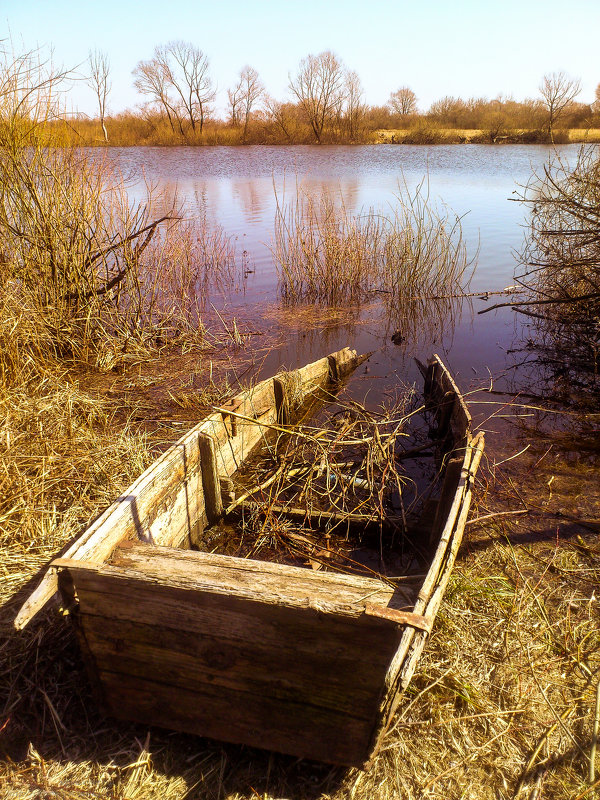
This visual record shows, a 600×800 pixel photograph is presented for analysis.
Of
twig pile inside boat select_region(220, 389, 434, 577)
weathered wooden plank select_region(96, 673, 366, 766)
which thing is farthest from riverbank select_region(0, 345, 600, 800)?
twig pile inside boat select_region(220, 389, 434, 577)

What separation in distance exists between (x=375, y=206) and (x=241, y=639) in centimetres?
1392

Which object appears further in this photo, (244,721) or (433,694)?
(433,694)

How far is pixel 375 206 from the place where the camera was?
47.2 feet

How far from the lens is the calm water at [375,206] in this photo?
7.96 m

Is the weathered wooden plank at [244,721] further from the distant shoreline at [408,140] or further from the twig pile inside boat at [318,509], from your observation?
the distant shoreline at [408,140]

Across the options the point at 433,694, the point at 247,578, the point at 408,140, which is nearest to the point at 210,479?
the point at 247,578

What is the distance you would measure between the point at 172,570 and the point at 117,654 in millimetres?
403

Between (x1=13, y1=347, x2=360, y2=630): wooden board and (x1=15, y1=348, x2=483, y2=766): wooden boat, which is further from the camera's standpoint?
(x1=13, y1=347, x2=360, y2=630): wooden board

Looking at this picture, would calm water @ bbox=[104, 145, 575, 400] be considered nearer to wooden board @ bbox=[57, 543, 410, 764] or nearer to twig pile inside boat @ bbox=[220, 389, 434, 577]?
twig pile inside boat @ bbox=[220, 389, 434, 577]

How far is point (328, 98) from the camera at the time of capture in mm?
34625

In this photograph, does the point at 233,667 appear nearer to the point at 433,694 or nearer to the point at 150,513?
the point at 150,513

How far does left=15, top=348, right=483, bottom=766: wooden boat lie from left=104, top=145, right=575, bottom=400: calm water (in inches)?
182

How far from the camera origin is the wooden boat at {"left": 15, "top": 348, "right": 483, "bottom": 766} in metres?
1.90

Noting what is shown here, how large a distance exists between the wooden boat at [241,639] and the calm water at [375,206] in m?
4.61
